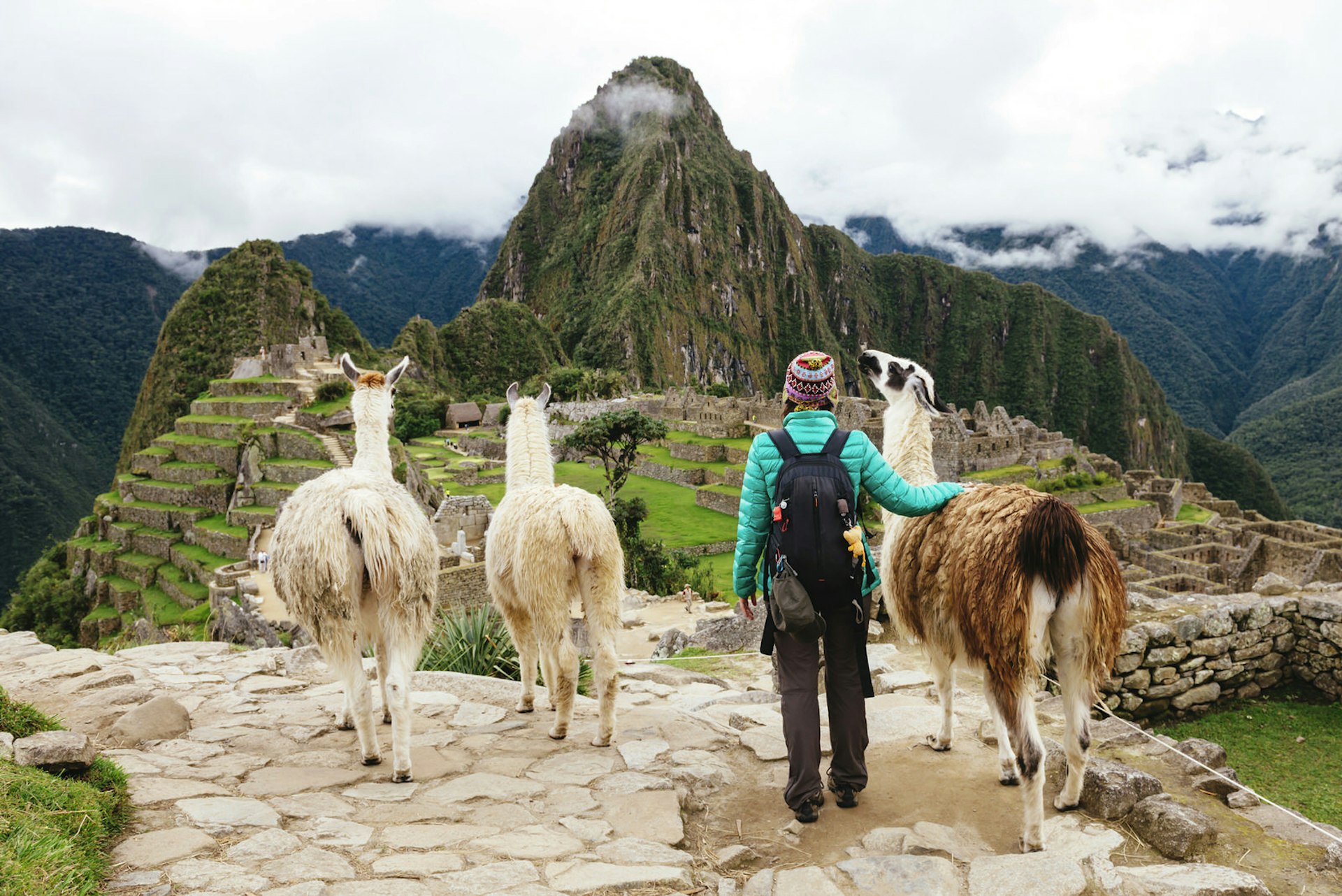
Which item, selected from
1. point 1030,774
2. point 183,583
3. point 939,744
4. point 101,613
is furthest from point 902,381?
point 101,613

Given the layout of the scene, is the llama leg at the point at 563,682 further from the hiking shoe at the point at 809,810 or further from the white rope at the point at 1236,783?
the white rope at the point at 1236,783

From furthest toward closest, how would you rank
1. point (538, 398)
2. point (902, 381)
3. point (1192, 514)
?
point (1192, 514)
point (538, 398)
point (902, 381)

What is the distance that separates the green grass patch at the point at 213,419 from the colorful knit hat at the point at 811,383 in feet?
118

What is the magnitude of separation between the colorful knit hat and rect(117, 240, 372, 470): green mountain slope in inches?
2669

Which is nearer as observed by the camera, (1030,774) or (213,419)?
(1030,774)

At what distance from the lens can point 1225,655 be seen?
6637 mm

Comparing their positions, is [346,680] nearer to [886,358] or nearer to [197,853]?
[197,853]

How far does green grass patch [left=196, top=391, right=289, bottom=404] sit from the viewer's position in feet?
120

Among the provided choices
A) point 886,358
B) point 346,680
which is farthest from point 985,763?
point 346,680

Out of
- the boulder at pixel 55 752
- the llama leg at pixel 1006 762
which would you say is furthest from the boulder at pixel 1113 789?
the boulder at pixel 55 752

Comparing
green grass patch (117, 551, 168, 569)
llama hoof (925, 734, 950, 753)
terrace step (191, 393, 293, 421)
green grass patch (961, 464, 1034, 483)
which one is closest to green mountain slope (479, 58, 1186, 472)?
green grass patch (961, 464, 1034, 483)

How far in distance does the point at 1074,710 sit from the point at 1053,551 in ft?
2.37

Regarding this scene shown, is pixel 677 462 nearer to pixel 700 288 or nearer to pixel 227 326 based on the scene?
pixel 227 326

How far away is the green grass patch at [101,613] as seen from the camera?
1086 inches
